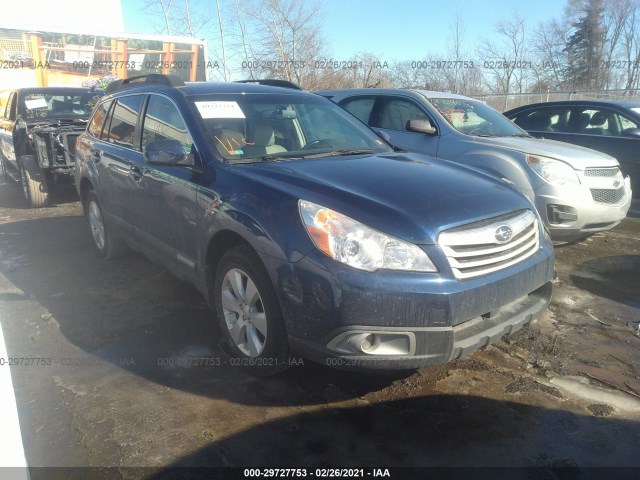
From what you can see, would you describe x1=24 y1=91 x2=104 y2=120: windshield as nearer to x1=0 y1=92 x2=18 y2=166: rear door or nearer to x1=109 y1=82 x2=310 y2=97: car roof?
x1=0 y1=92 x2=18 y2=166: rear door

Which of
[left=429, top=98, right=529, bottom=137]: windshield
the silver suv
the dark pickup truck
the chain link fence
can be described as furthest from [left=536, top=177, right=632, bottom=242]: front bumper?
the chain link fence

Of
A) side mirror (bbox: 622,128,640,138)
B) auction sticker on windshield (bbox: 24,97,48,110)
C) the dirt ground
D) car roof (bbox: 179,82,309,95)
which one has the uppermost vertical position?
auction sticker on windshield (bbox: 24,97,48,110)

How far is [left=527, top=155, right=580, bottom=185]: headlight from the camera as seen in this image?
501cm

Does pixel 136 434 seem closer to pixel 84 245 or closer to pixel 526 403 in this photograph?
pixel 526 403

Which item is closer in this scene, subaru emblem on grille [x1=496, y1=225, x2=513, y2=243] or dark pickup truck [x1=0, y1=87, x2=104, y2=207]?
subaru emblem on grille [x1=496, y1=225, x2=513, y2=243]

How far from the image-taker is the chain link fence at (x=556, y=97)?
1725cm

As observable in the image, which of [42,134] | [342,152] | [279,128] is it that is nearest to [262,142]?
[279,128]

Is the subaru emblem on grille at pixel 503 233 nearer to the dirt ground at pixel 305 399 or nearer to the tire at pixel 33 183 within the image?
the dirt ground at pixel 305 399

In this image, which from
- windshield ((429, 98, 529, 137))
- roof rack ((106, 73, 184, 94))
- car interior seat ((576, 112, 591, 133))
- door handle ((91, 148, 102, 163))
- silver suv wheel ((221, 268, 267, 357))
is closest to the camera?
silver suv wheel ((221, 268, 267, 357))

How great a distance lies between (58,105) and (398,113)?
636 cm

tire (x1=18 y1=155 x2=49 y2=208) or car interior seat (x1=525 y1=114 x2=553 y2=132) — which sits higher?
car interior seat (x1=525 y1=114 x2=553 y2=132)

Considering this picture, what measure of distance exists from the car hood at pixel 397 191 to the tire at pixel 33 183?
19.7ft

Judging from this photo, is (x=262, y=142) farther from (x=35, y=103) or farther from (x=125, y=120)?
(x=35, y=103)

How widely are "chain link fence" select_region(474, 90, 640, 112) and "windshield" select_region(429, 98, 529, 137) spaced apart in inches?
431
